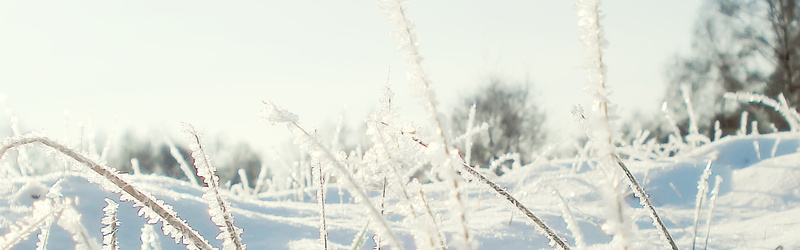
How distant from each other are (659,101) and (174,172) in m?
19.4

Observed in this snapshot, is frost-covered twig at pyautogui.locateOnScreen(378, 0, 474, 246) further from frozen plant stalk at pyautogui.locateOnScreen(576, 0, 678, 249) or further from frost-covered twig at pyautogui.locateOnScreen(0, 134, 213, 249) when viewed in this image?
frost-covered twig at pyautogui.locateOnScreen(0, 134, 213, 249)

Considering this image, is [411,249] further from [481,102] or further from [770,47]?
[481,102]

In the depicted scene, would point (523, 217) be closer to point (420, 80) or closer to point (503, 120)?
point (420, 80)

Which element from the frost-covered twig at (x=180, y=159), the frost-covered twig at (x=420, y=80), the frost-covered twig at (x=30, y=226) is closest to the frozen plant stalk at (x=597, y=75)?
the frost-covered twig at (x=420, y=80)

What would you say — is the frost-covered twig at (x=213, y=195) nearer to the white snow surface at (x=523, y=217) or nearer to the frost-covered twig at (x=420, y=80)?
the white snow surface at (x=523, y=217)

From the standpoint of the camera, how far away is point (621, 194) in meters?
0.43

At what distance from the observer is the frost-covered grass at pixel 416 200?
47cm

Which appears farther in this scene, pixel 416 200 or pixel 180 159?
pixel 180 159

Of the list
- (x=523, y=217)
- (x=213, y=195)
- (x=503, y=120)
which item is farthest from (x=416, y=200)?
(x=503, y=120)

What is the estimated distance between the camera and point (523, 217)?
5.82ft

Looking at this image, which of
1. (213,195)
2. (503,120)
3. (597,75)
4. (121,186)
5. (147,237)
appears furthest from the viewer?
(503,120)

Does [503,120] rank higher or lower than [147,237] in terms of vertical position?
lower

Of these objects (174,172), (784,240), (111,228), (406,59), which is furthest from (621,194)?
(174,172)

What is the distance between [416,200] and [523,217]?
1125 millimetres
